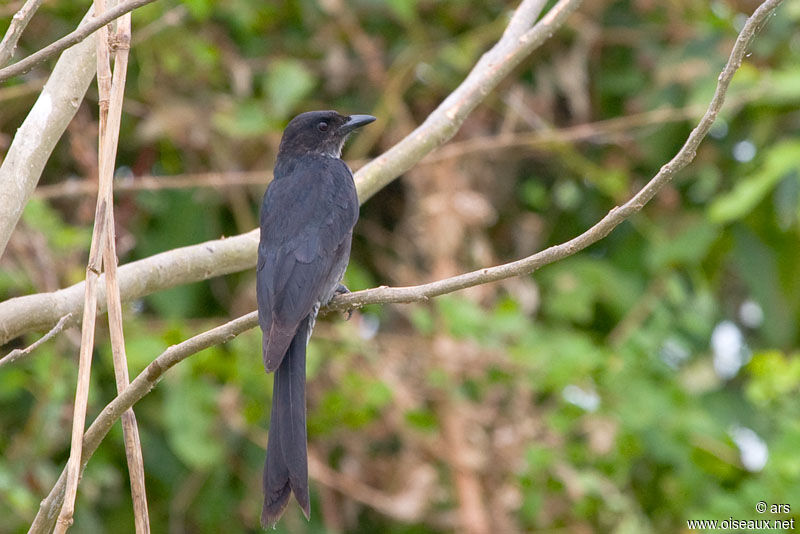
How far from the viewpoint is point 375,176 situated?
2.98 metres

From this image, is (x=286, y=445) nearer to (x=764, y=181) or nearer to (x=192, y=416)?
(x=192, y=416)

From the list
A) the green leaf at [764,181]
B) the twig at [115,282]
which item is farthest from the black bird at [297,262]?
the green leaf at [764,181]

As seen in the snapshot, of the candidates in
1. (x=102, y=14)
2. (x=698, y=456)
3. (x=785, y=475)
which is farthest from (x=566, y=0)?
(x=698, y=456)

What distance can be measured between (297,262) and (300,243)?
4.0 inches

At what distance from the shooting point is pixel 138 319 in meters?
4.46

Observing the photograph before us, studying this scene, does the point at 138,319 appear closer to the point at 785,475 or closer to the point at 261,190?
the point at 261,190

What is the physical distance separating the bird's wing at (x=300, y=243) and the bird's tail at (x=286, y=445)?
75 mm

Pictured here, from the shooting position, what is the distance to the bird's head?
3797 mm

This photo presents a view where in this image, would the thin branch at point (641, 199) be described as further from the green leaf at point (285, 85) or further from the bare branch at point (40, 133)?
the green leaf at point (285, 85)

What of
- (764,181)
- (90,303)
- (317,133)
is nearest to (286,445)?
(90,303)

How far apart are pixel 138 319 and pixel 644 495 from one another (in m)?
2.39

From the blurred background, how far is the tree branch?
1.25 m

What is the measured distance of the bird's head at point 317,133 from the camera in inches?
149

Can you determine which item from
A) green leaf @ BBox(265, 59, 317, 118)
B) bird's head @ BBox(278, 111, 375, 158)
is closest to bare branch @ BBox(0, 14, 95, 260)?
bird's head @ BBox(278, 111, 375, 158)
